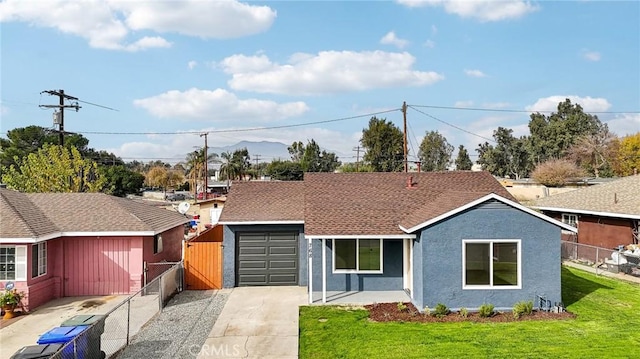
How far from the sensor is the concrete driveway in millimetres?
10333

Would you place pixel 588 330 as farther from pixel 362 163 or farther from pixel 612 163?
pixel 362 163

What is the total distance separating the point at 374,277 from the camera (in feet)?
51.7

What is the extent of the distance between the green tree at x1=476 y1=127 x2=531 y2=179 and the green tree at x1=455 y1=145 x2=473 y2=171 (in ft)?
27.8

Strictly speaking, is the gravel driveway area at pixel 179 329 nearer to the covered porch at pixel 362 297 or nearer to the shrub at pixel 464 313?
the covered porch at pixel 362 297

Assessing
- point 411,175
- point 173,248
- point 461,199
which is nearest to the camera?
point 461,199

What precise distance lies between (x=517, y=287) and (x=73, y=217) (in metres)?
Result: 16.2

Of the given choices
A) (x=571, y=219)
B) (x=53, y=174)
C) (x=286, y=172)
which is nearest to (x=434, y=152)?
(x=286, y=172)

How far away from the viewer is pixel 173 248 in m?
21.0

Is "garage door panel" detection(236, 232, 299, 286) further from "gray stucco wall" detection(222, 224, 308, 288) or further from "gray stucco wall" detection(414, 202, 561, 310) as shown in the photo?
"gray stucco wall" detection(414, 202, 561, 310)

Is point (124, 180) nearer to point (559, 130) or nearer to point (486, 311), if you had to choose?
point (486, 311)

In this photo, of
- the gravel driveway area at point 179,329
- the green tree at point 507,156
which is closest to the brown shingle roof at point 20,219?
the gravel driveway area at point 179,329

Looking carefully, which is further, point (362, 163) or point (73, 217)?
point (362, 163)

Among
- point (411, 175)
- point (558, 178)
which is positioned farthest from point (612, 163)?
point (411, 175)

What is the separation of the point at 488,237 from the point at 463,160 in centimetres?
8740
